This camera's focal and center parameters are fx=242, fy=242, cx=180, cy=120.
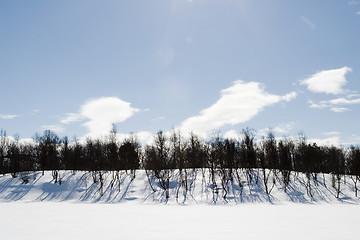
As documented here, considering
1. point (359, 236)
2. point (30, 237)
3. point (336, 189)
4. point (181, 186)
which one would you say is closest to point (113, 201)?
point (181, 186)

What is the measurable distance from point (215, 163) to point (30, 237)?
33.7m

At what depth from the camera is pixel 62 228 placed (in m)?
12.6

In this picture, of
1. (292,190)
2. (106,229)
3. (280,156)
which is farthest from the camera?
(280,156)

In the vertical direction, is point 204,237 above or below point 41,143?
below

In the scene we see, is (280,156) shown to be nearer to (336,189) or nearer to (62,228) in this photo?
(336,189)

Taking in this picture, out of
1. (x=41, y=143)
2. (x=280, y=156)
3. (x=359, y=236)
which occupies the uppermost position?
(x=41, y=143)

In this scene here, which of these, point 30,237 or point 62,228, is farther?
point 62,228

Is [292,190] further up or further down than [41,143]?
further down

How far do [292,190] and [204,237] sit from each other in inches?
1214

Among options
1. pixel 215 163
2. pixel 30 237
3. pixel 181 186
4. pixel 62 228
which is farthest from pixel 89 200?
pixel 30 237

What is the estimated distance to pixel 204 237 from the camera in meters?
10.5

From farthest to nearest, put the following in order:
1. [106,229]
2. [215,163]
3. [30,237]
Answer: [215,163], [106,229], [30,237]

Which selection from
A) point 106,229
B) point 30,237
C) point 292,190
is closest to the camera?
point 30,237

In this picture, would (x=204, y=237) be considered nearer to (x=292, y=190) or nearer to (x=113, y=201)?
(x=113, y=201)
